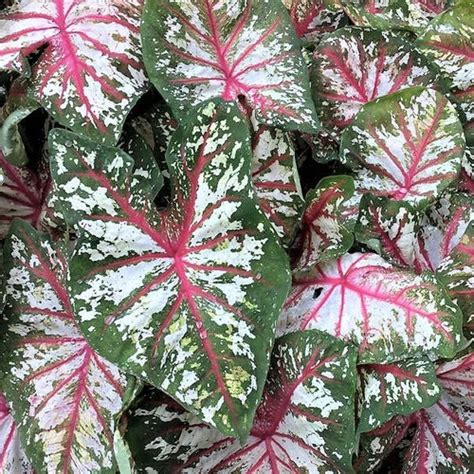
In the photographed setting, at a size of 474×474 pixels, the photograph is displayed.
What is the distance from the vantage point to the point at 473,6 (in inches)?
47.1

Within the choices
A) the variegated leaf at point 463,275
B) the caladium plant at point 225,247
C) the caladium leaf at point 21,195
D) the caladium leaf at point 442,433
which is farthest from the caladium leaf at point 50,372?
the variegated leaf at point 463,275

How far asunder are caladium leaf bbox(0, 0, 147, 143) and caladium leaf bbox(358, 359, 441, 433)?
0.49 m

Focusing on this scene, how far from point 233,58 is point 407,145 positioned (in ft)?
0.98

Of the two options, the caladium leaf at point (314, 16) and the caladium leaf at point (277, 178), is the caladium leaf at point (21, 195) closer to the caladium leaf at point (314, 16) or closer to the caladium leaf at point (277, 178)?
the caladium leaf at point (277, 178)

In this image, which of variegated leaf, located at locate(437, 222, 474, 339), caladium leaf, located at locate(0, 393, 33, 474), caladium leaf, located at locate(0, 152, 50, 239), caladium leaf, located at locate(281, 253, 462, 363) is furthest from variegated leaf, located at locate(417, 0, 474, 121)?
caladium leaf, located at locate(0, 393, 33, 474)

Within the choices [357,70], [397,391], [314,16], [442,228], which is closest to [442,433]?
[397,391]

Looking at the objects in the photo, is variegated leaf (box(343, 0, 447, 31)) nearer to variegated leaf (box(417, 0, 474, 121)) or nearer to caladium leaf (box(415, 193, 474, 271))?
variegated leaf (box(417, 0, 474, 121))

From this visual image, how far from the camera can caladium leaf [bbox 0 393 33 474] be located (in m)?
1.03

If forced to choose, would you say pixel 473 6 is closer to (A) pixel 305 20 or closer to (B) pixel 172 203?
(A) pixel 305 20

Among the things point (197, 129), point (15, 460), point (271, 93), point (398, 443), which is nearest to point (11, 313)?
point (15, 460)

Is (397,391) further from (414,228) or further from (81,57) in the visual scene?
(81,57)

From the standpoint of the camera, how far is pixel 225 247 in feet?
3.03

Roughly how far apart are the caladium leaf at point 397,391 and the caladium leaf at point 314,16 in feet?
1.90

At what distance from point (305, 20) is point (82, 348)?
664mm
